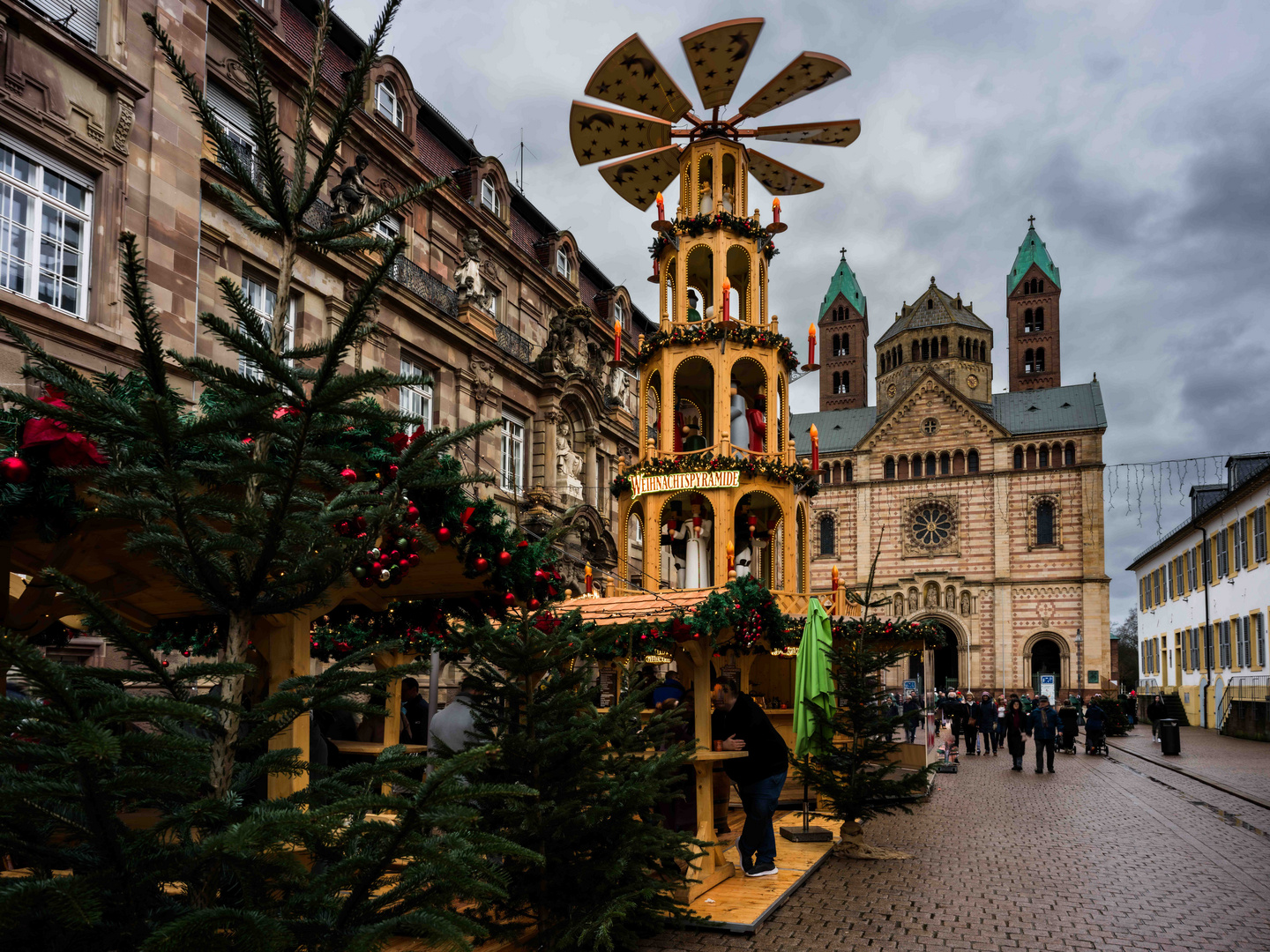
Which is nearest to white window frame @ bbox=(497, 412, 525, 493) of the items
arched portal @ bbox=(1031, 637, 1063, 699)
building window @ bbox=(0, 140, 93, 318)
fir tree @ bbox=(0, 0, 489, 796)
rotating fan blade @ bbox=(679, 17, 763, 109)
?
rotating fan blade @ bbox=(679, 17, 763, 109)

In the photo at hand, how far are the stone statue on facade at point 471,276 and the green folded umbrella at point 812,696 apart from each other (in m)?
14.5

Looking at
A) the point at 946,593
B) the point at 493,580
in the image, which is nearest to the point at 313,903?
the point at 493,580

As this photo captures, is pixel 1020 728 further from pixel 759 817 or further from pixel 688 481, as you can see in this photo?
pixel 759 817

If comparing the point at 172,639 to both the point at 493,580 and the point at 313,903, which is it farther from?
the point at 313,903

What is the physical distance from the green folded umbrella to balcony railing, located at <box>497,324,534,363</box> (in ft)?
49.3

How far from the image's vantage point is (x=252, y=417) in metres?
2.86

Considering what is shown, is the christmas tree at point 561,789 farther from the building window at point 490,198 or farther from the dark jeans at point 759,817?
the building window at point 490,198

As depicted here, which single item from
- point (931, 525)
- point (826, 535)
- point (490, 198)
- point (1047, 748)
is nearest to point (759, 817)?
point (1047, 748)

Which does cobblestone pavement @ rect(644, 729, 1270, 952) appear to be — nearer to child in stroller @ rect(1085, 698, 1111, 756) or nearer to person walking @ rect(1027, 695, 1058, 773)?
person walking @ rect(1027, 695, 1058, 773)

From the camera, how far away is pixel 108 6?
493 inches

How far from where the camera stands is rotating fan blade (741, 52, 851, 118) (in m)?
13.3

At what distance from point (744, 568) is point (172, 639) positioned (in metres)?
7.40

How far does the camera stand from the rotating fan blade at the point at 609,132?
45.9 ft

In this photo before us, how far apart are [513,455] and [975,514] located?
4148 cm
